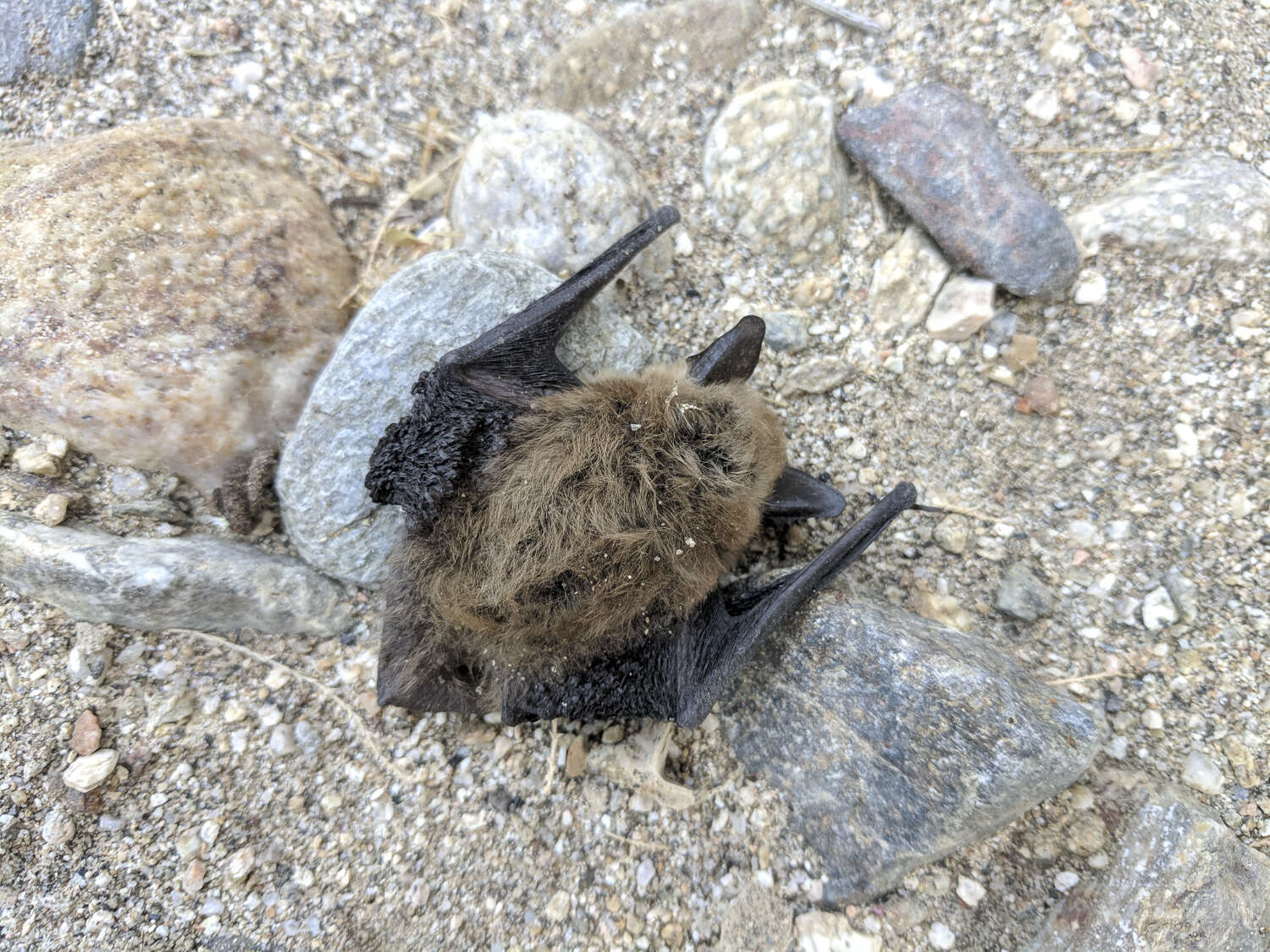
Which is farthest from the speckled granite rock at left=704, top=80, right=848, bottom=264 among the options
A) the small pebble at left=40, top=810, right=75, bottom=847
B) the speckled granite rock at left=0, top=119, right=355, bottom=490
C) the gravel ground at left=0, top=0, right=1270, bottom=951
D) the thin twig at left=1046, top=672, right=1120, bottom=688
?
the small pebble at left=40, top=810, right=75, bottom=847

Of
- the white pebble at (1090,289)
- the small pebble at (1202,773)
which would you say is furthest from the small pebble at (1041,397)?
the small pebble at (1202,773)

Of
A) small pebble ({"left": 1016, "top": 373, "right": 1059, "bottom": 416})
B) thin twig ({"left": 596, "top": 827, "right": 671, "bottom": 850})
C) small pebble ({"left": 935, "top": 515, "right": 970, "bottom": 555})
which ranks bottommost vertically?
thin twig ({"left": 596, "top": 827, "right": 671, "bottom": 850})

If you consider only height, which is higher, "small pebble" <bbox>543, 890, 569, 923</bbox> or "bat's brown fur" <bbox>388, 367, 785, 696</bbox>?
"bat's brown fur" <bbox>388, 367, 785, 696</bbox>

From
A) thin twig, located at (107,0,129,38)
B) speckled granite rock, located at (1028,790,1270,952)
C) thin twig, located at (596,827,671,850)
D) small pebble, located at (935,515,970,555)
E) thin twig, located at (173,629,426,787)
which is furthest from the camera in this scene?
thin twig, located at (107,0,129,38)

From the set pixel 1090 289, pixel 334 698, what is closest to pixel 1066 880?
pixel 1090 289

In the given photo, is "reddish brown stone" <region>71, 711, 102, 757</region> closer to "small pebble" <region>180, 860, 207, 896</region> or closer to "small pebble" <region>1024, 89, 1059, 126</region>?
"small pebble" <region>180, 860, 207, 896</region>

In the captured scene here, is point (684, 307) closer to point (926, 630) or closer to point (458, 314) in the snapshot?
point (458, 314)
